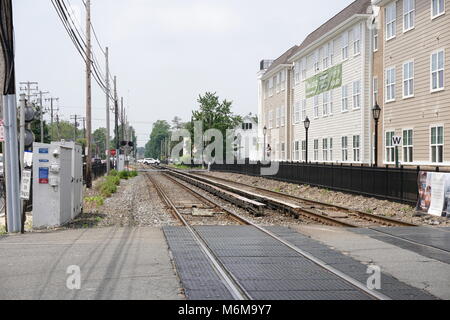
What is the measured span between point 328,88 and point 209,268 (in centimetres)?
3364

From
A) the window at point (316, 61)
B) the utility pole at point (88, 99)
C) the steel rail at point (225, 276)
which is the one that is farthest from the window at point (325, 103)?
the steel rail at point (225, 276)

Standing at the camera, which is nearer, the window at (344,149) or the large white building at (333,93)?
the large white building at (333,93)

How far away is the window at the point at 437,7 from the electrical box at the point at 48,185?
18437mm

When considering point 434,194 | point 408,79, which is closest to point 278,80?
point 408,79

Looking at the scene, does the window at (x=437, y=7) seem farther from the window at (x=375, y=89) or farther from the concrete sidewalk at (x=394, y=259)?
the concrete sidewalk at (x=394, y=259)

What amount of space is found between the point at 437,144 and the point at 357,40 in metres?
12.0

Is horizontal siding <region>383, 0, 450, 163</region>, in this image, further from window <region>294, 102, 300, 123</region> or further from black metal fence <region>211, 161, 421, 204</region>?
window <region>294, 102, 300, 123</region>

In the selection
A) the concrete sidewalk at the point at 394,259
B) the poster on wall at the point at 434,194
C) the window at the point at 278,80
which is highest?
the window at the point at 278,80

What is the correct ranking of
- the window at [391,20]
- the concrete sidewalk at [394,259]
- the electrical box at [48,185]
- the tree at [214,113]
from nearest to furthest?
the concrete sidewalk at [394,259], the electrical box at [48,185], the window at [391,20], the tree at [214,113]

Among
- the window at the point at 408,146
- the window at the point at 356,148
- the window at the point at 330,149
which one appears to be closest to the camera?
the window at the point at 408,146

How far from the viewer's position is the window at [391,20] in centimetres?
3014
